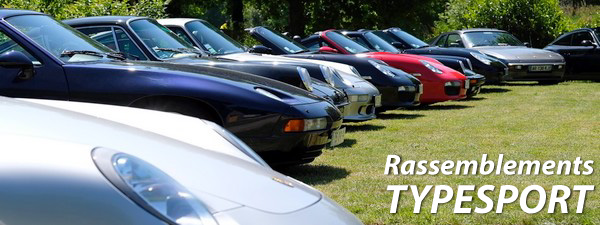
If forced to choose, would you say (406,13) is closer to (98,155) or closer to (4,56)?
(4,56)

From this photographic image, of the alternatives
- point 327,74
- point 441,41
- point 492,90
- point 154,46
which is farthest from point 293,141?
point 441,41

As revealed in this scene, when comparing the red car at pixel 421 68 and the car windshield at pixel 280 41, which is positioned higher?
the car windshield at pixel 280 41

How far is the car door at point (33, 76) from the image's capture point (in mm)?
6926

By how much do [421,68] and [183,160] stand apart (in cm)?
1316

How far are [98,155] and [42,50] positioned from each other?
4.87 meters

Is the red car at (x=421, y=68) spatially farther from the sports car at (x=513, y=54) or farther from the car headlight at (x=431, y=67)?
the sports car at (x=513, y=54)

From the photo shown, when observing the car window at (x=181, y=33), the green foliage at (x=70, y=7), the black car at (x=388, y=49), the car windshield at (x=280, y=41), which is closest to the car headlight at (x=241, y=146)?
the car window at (x=181, y=33)

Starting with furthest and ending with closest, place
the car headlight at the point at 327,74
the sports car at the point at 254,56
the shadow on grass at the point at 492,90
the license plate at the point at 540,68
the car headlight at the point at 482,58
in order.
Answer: the license plate at the point at 540,68
the shadow on grass at the point at 492,90
the car headlight at the point at 482,58
the car headlight at the point at 327,74
the sports car at the point at 254,56

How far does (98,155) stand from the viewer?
2.50m

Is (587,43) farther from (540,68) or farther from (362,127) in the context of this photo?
(362,127)

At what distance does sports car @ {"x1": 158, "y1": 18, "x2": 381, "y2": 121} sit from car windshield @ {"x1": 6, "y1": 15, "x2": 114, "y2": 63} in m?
2.94

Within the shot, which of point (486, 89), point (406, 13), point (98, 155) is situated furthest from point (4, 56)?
point (406, 13)

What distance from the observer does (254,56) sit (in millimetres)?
10750

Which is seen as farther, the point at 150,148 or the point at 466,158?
the point at 466,158
